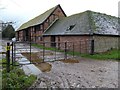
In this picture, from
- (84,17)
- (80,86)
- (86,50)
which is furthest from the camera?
(84,17)

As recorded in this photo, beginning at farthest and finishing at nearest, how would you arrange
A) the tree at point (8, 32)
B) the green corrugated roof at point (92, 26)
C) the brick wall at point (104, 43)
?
the tree at point (8, 32), the green corrugated roof at point (92, 26), the brick wall at point (104, 43)

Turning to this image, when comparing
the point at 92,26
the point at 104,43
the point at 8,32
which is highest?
the point at 8,32

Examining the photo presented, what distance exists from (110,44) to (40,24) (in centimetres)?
1577

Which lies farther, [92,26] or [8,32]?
[8,32]

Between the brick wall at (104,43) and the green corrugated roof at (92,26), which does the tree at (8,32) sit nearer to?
the green corrugated roof at (92,26)

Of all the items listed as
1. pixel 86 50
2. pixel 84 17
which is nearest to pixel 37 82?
pixel 86 50

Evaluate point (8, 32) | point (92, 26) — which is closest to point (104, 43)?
point (92, 26)

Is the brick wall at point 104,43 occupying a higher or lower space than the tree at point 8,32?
lower

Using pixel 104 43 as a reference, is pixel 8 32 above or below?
above

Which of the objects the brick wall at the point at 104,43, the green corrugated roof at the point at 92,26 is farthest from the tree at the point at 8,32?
the brick wall at the point at 104,43

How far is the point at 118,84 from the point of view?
769 centimetres

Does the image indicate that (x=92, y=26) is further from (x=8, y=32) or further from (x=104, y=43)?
(x=8, y=32)

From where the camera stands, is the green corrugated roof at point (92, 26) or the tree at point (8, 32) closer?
the green corrugated roof at point (92, 26)

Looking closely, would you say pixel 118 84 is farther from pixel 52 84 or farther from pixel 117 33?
pixel 117 33
